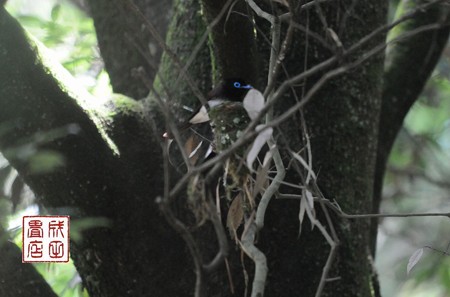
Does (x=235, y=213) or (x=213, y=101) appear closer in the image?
Answer: (x=235, y=213)

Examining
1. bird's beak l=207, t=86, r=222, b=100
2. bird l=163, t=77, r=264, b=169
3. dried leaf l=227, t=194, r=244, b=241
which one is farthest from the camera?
bird's beak l=207, t=86, r=222, b=100

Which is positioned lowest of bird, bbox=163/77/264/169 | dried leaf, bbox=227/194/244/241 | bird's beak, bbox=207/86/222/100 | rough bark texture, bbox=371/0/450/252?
dried leaf, bbox=227/194/244/241

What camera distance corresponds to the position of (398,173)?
4.42 m

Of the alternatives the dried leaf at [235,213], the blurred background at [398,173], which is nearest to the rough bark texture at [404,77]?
the blurred background at [398,173]

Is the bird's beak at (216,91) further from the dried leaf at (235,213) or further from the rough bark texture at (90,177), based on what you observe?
the dried leaf at (235,213)

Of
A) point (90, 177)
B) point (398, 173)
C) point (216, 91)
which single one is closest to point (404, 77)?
point (216, 91)

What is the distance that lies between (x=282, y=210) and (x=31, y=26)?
4.94 feet

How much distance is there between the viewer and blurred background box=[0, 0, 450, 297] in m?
2.61

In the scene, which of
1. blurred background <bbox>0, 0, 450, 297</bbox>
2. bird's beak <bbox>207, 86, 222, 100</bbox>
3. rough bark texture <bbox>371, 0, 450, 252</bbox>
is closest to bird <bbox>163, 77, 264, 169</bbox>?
bird's beak <bbox>207, 86, 222, 100</bbox>

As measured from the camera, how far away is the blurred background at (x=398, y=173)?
2.61m

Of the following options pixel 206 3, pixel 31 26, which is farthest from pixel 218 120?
pixel 31 26

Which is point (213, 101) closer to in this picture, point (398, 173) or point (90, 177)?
point (90, 177)

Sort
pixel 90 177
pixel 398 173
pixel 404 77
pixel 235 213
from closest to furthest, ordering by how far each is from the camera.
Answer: pixel 235 213, pixel 90 177, pixel 404 77, pixel 398 173

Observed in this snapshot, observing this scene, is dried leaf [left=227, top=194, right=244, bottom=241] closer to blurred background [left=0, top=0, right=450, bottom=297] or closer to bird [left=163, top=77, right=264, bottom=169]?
bird [left=163, top=77, right=264, bottom=169]
